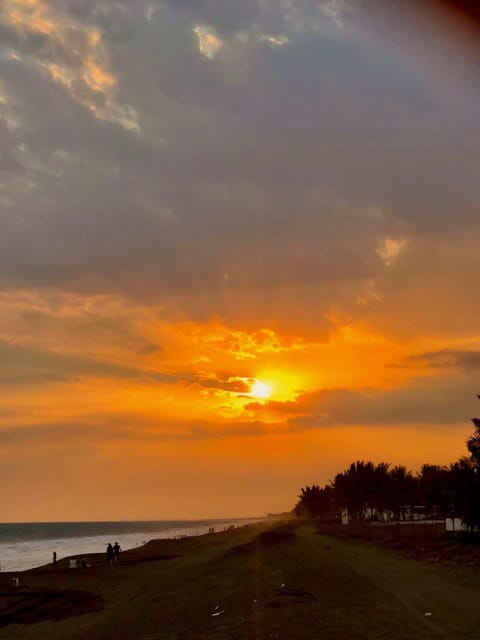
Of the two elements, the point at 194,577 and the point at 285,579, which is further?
the point at 194,577

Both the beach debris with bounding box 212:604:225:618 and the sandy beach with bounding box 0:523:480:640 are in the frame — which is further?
the beach debris with bounding box 212:604:225:618

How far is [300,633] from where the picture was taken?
16.3 metres

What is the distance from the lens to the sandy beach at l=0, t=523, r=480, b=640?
56.0 ft

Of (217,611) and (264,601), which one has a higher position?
(264,601)

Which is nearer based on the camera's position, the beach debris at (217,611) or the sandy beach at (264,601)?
the sandy beach at (264,601)

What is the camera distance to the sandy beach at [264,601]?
17.1m

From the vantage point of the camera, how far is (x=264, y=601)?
71.7ft

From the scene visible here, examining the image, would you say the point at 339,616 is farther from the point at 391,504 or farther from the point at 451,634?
the point at 391,504

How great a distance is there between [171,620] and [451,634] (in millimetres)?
10036

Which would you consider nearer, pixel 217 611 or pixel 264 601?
pixel 217 611

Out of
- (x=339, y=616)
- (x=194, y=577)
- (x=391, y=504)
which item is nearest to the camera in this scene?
(x=339, y=616)

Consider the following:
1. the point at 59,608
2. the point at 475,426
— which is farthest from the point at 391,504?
the point at 59,608

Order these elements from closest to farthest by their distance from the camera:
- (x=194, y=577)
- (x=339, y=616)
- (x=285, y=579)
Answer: (x=339, y=616), (x=285, y=579), (x=194, y=577)

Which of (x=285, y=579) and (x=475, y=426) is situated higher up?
(x=475, y=426)
